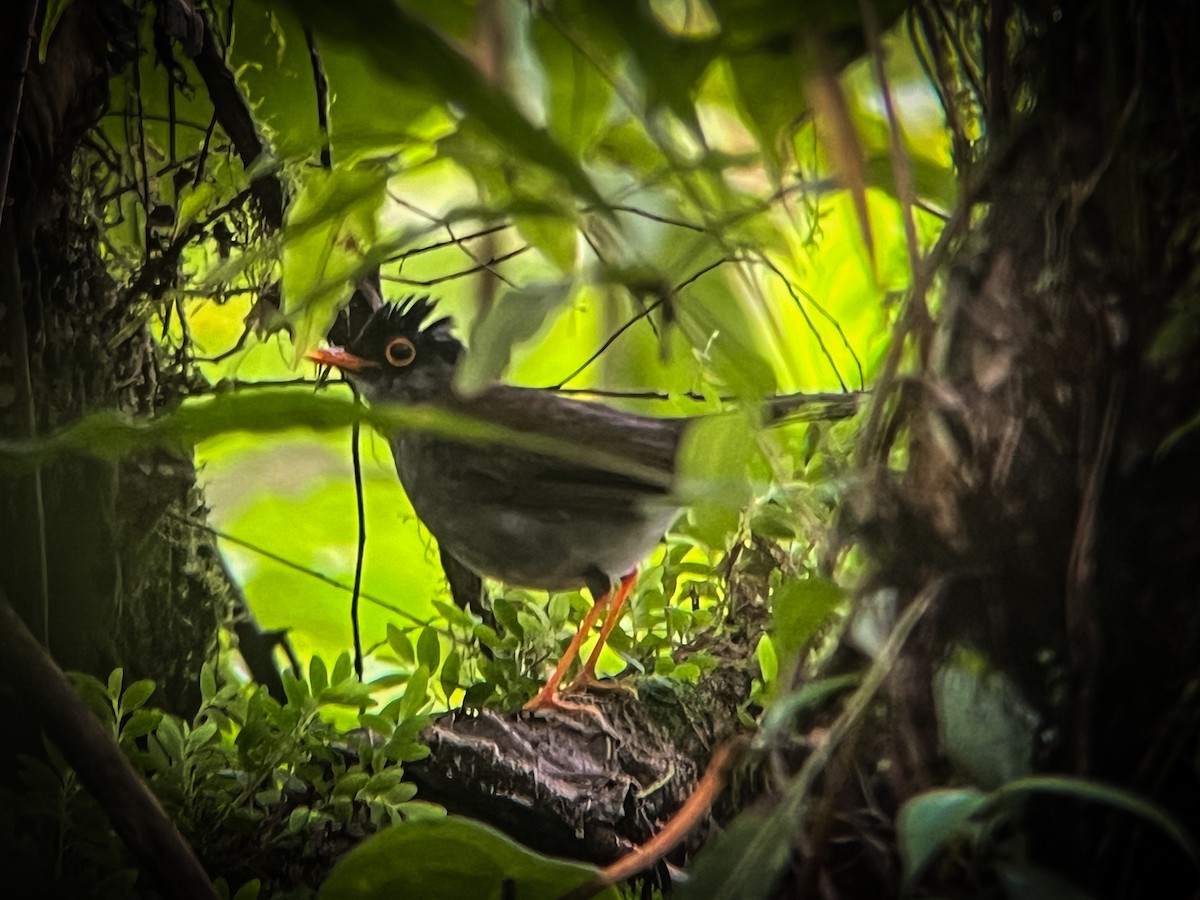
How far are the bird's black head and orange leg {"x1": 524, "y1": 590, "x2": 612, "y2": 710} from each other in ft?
0.62

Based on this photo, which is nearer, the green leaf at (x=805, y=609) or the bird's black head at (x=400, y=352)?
the green leaf at (x=805, y=609)

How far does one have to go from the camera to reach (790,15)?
1.70 ft

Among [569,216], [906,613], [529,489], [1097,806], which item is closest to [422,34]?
[569,216]

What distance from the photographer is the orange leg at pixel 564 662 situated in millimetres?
669

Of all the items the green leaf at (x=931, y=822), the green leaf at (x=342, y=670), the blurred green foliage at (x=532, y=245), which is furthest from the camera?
the green leaf at (x=342, y=670)

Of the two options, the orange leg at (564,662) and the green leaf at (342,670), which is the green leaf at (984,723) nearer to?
the orange leg at (564,662)

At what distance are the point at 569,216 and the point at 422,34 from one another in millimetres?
→ 130

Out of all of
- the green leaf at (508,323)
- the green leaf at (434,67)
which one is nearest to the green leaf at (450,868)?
the green leaf at (508,323)

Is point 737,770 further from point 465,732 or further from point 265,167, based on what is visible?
point 265,167

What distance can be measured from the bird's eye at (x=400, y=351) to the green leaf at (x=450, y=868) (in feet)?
0.98

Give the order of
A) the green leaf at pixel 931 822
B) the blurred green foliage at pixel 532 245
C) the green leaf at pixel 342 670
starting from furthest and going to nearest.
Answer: the green leaf at pixel 342 670
the blurred green foliage at pixel 532 245
the green leaf at pixel 931 822

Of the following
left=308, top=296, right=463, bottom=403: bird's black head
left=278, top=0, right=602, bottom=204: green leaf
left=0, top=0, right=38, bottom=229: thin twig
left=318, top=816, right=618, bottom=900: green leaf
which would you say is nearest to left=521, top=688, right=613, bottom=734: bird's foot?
left=318, top=816, right=618, bottom=900: green leaf

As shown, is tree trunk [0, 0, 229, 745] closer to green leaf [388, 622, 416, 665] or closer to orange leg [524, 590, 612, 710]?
green leaf [388, 622, 416, 665]

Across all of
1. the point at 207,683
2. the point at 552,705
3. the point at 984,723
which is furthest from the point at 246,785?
the point at 984,723
